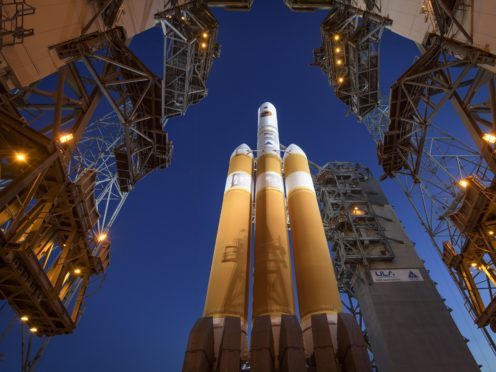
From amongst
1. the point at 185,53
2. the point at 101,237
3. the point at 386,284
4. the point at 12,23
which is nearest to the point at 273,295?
the point at 101,237

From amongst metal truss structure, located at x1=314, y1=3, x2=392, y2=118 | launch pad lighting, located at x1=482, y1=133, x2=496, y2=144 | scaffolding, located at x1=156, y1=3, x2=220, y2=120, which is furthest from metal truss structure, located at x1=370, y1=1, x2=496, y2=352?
scaffolding, located at x1=156, y1=3, x2=220, y2=120

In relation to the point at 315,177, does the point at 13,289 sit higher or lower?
lower

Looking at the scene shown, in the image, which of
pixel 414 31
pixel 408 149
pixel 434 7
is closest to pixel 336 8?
pixel 414 31

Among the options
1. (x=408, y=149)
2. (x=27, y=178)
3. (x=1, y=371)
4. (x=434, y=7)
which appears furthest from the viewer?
(x=1, y=371)

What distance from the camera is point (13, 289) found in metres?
9.95

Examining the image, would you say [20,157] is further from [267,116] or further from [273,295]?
[267,116]

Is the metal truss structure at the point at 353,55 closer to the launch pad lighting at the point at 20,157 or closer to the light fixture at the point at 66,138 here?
the light fixture at the point at 66,138

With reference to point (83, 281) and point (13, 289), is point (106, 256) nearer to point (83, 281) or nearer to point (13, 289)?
point (83, 281)

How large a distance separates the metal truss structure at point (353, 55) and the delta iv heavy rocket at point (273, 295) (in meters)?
8.07

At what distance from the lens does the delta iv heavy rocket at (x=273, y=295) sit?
7629 millimetres

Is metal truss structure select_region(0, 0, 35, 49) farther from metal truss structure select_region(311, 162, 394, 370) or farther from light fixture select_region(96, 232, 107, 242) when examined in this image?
metal truss structure select_region(311, 162, 394, 370)

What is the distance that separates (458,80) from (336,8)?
10.1 metres

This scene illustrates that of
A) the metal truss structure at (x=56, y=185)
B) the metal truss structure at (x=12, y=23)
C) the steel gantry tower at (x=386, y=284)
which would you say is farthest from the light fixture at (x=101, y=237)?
the steel gantry tower at (x=386, y=284)

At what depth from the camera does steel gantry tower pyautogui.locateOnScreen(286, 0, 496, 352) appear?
37.4 ft
